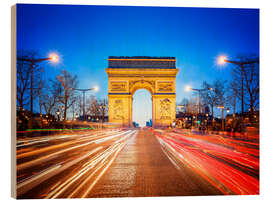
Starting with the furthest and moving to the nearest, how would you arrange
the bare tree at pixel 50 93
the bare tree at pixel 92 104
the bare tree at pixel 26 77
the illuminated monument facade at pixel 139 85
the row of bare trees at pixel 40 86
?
1. the illuminated monument facade at pixel 139 85
2. the bare tree at pixel 92 104
3. the bare tree at pixel 50 93
4. the row of bare trees at pixel 40 86
5. the bare tree at pixel 26 77

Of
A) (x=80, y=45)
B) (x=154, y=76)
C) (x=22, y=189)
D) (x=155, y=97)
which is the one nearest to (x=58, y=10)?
(x=80, y=45)

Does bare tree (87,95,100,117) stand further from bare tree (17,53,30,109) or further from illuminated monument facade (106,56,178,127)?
bare tree (17,53,30,109)

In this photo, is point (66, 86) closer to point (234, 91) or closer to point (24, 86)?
point (24, 86)

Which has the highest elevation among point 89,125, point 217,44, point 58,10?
point 58,10

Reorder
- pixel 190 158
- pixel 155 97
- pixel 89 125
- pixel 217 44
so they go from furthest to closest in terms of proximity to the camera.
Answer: pixel 155 97
pixel 89 125
pixel 217 44
pixel 190 158

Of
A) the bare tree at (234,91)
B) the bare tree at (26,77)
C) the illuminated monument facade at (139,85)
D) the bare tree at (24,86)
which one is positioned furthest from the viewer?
the illuminated monument facade at (139,85)

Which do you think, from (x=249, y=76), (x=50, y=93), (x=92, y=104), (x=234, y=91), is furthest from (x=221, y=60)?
(x=92, y=104)

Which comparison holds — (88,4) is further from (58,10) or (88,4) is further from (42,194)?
(42,194)

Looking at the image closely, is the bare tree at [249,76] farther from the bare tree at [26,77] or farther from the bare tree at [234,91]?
the bare tree at [26,77]

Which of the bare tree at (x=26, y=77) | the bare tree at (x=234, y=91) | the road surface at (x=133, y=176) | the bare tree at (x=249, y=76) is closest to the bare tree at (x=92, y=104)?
the bare tree at (x=26, y=77)
